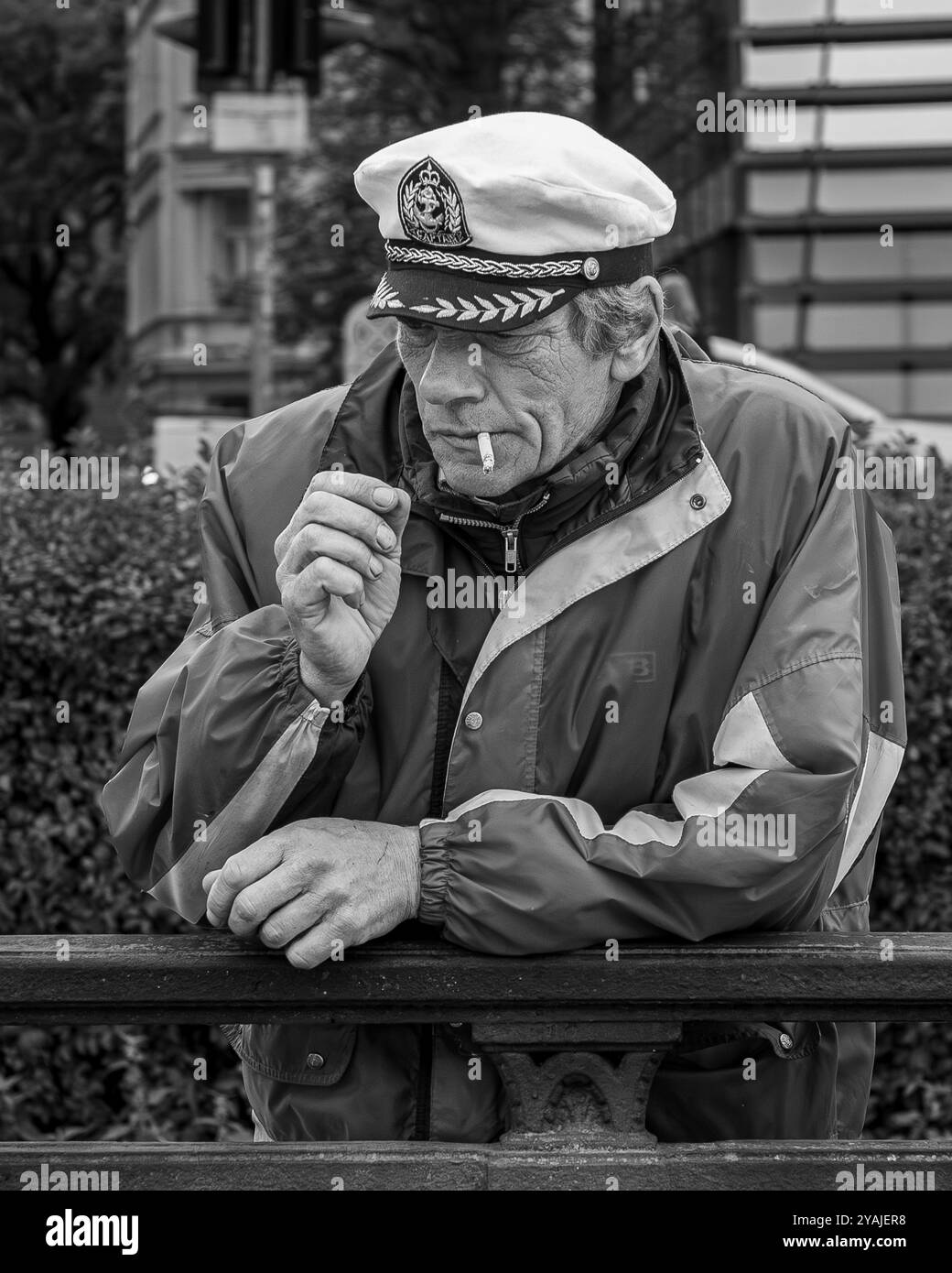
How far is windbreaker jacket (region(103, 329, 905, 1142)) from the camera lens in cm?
221

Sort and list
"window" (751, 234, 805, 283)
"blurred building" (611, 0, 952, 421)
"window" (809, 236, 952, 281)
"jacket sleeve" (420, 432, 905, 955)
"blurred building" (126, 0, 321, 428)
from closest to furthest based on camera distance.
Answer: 1. "jacket sleeve" (420, 432, 905, 955)
2. "blurred building" (611, 0, 952, 421)
3. "window" (809, 236, 952, 281)
4. "window" (751, 234, 805, 283)
5. "blurred building" (126, 0, 321, 428)

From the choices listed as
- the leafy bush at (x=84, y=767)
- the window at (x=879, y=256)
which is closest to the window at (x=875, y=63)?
the window at (x=879, y=256)

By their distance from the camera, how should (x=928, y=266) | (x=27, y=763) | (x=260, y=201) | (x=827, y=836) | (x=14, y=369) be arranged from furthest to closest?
(x=14, y=369)
(x=928, y=266)
(x=260, y=201)
(x=27, y=763)
(x=827, y=836)

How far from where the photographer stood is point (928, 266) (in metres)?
13.6

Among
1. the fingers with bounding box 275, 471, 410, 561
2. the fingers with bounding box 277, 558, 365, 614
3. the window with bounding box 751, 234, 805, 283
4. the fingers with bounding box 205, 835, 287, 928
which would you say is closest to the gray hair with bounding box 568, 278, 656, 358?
the fingers with bounding box 275, 471, 410, 561

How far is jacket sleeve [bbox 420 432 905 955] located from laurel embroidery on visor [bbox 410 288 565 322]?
17.5 inches

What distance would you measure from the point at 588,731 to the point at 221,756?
0.46 meters

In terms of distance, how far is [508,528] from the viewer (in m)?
2.38

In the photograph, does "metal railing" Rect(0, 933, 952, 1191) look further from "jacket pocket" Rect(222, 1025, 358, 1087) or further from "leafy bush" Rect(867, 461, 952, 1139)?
"leafy bush" Rect(867, 461, 952, 1139)

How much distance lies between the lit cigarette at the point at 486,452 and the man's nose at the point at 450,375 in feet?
0.15

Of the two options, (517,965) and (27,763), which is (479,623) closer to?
(517,965)

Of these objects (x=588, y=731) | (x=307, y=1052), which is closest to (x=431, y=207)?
(x=588, y=731)
